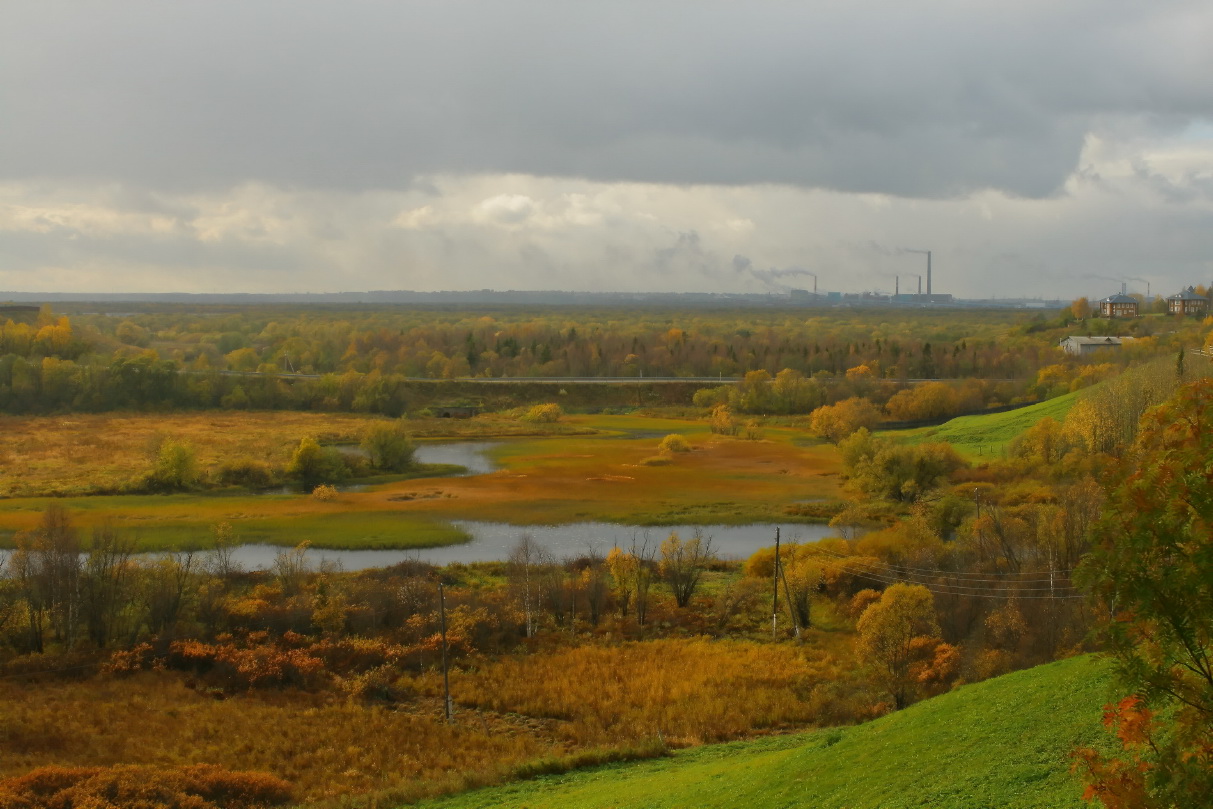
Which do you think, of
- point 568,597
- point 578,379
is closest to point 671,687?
point 568,597

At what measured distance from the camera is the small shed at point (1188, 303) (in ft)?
457

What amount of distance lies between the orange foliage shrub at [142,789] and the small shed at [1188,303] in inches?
5907

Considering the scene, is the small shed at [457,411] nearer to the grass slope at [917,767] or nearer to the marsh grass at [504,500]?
the marsh grass at [504,500]

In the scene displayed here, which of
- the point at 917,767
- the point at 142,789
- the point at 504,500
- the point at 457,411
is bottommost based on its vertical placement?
the point at 504,500

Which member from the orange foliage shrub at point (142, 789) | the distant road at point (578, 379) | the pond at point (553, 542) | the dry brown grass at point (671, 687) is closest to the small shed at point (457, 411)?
the distant road at point (578, 379)

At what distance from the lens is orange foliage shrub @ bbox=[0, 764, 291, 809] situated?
18.3 meters

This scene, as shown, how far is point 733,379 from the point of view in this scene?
114m

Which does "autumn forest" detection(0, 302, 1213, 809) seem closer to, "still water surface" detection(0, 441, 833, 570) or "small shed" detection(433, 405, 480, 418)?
"still water surface" detection(0, 441, 833, 570)

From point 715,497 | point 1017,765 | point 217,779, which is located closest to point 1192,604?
point 1017,765

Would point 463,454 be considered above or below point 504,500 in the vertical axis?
above

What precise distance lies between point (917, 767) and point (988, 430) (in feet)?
193

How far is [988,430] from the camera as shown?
227 ft

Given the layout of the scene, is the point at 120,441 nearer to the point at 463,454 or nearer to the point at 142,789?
the point at 463,454

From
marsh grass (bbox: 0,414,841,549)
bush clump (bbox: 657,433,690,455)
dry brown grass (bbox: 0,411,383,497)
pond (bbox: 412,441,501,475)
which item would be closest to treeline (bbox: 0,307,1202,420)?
dry brown grass (bbox: 0,411,383,497)
